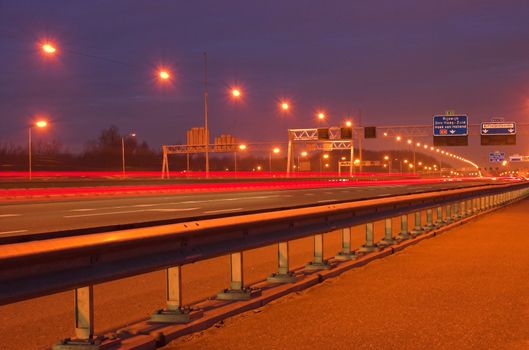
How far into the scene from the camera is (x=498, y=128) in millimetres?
66812

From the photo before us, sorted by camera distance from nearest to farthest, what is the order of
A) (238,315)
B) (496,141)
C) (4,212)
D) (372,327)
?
(372,327) < (238,315) < (4,212) < (496,141)

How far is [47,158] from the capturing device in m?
107

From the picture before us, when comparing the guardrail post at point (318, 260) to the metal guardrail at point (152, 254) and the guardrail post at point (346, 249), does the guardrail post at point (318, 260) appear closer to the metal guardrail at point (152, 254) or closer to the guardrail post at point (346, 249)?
the metal guardrail at point (152, 254)

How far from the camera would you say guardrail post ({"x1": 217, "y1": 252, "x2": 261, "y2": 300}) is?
25.2 ft

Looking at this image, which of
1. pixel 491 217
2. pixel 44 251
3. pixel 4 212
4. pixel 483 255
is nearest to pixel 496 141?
pixel 491 217

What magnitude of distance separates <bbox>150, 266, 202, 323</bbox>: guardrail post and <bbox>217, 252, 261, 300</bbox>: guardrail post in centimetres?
107

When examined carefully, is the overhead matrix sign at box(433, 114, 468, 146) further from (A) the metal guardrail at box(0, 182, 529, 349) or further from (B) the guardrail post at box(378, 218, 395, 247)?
(A) the metal guardrail at box(0, 182, 529, 349)

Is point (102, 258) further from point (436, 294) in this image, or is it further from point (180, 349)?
point (436, 294)

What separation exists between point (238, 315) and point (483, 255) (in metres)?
6.29

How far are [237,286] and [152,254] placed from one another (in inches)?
72.3

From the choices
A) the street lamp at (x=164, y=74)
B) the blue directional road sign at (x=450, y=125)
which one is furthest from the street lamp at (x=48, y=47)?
the blue directional road sign at (x=450, y=125)

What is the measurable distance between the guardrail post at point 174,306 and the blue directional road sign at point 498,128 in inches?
2477

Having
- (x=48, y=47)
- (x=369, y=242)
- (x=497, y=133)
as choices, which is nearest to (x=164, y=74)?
(x=48, y=47)

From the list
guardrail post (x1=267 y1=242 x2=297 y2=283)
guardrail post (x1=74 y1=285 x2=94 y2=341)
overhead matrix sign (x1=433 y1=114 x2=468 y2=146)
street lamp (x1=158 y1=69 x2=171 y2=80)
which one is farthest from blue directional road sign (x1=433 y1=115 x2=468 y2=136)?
guardrail post (x1=74 y1=285 x2=94 y2=341)
